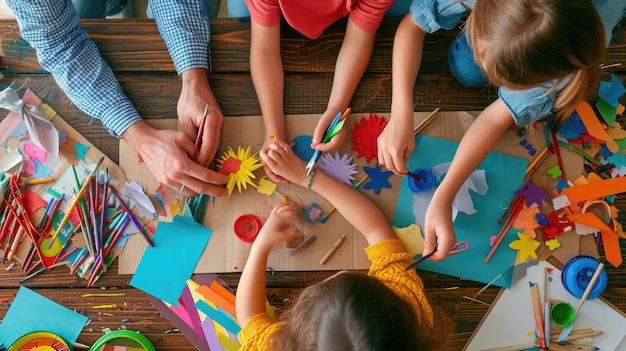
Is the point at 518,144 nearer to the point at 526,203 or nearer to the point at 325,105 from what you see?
the point at 526,203

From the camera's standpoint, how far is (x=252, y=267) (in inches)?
41.1

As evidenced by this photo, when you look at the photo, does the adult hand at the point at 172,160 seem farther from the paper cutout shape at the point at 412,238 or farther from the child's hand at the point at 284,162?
the paper cutout shape at the point at 412,238

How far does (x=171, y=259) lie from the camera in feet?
3.59

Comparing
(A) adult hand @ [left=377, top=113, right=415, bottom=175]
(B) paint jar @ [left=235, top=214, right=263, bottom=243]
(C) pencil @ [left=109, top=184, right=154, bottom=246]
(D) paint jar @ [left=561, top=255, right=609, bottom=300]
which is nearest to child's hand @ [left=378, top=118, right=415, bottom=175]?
(A) adult hand @ [left=377, top=113, right=415, bottom=175]

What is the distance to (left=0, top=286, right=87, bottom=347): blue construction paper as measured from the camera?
42.6 inches

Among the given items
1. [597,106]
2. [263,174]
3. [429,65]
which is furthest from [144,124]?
[597,106]

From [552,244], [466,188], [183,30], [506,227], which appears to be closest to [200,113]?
[183,30]

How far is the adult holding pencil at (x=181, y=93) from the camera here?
1.05 m

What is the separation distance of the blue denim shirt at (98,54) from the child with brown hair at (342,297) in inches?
12.4

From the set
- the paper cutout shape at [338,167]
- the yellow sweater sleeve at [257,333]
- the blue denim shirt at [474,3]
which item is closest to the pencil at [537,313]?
the blue denim shirt at [474,3]

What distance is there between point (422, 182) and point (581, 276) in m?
0.42

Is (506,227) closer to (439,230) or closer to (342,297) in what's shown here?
(439,230)

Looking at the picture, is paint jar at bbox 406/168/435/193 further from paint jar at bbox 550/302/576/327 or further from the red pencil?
paint jar at bbox 550/302/576/327

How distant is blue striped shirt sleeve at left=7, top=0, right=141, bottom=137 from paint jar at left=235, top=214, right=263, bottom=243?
336 millimetres
